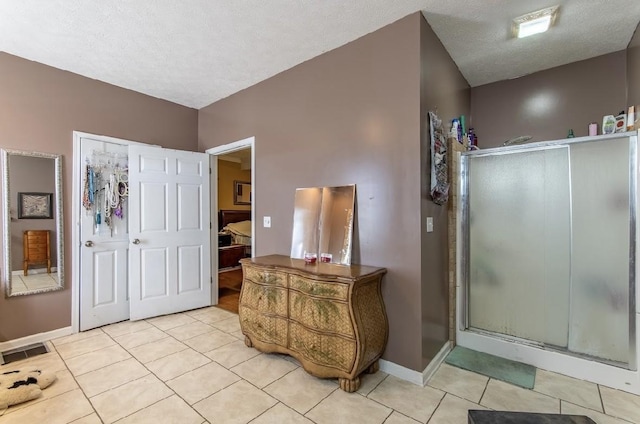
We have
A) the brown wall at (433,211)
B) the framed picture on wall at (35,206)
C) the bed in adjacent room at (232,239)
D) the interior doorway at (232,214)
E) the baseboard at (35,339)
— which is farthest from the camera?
the bed in adjacent room at (232,239)

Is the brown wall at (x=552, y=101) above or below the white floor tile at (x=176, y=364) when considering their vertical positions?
above

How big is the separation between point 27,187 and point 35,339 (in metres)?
1.46

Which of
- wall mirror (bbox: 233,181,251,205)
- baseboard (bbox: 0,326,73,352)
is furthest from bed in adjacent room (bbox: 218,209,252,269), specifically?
baseboard (bbox: 0,326,73,352)

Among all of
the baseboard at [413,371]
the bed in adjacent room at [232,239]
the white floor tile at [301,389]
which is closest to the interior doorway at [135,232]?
the bed in adjacent room at [232,239]

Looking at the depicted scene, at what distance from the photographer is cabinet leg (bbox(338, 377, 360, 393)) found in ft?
6.56

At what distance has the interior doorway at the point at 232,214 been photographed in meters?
3.85

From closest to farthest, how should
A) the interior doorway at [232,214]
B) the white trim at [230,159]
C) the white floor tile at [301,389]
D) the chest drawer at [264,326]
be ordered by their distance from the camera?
the white floor tile at [301,389] < the chest drawer at [264,326] < the interior doorway at [232,214] < the white trim at [230,159]

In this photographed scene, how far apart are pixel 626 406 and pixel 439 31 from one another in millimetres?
2933

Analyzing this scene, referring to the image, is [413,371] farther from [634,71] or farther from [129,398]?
[634,71]

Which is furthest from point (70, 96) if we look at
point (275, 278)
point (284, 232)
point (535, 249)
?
point (535, 249)

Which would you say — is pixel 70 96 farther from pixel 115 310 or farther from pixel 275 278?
pixel 275 278

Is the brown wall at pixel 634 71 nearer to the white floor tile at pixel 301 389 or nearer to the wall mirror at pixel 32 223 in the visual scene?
the white floor tile at pixel 301 389

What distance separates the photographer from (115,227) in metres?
3.33

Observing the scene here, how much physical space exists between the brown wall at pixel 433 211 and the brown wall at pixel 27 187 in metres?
3.54
